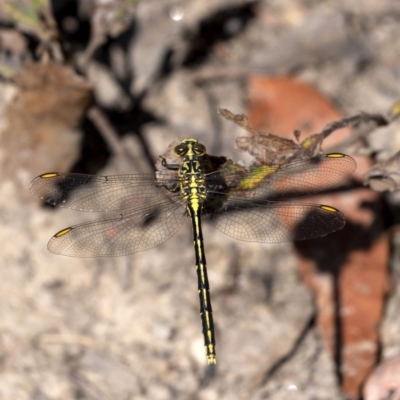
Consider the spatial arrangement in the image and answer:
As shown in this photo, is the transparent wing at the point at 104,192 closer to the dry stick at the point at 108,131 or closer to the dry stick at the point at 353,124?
the dry stick at the point at 108,131

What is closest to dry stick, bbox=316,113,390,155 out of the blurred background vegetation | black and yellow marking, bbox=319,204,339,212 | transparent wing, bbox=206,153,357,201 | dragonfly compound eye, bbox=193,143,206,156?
the blurred background vegetation

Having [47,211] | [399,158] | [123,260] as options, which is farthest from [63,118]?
[399,158]

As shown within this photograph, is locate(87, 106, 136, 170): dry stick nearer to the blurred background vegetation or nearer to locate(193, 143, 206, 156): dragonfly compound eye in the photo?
the blurred background vegetation

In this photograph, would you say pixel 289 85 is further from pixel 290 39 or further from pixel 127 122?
pixel 127 122

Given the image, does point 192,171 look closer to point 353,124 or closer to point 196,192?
point 196,192

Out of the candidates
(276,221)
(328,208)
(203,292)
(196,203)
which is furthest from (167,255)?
(328,208)

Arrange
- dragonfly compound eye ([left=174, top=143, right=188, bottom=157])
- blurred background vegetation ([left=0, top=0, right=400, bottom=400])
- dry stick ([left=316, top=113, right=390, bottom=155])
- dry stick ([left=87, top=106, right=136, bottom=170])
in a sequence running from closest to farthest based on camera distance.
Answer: dry stick ([left=316, top=113, right=390, bottom=155]) → dragonfly compound eye ([left=174, top=143, right=188, bottom=157]) → blurred background vegetation ([left=0, top=0, right=400, bottom=400]) → dry stick ([left=87, top=106, right=136, bottom=170])

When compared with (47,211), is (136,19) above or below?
above
